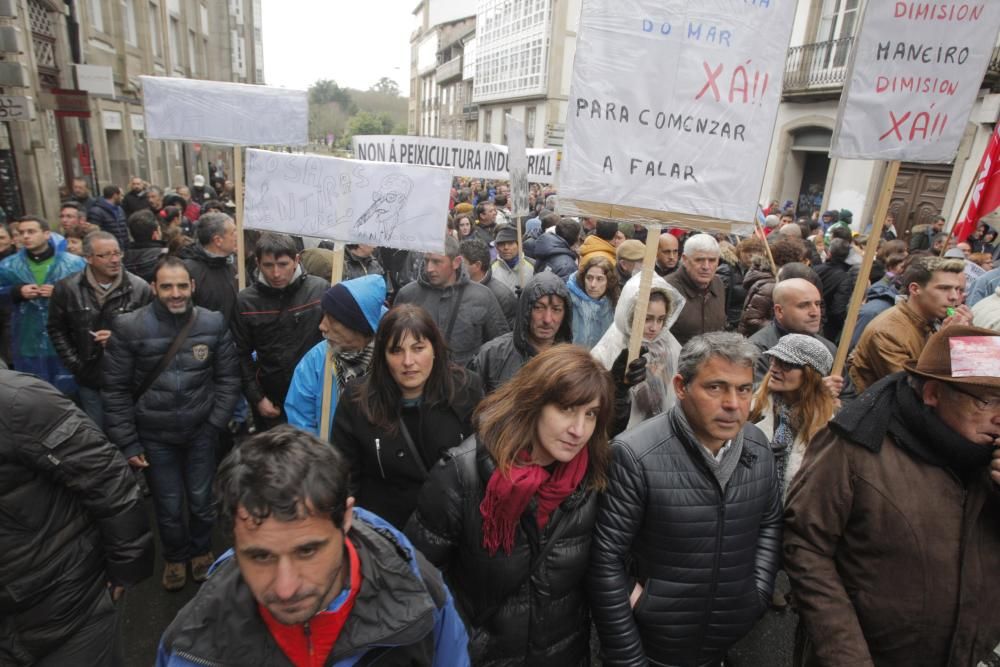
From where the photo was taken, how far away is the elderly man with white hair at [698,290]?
4.21 meters

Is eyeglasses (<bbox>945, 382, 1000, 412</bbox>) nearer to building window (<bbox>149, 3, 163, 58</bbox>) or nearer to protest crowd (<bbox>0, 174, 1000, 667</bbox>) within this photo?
protest crowd (<bbox>0, 174, 1000, 667</bbox>)

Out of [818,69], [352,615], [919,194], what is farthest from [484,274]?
[818,69]

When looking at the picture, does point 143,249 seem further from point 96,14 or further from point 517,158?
point 96,14

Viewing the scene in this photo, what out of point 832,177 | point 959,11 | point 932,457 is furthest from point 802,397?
point 832,177

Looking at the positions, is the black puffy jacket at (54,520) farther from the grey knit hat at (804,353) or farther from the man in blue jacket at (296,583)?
the grey knit hat at (804,353)

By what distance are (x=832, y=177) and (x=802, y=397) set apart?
55.9 ft

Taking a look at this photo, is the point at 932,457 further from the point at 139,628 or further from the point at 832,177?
the point at 832,177

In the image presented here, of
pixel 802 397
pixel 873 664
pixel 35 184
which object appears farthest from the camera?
pixel 35 184

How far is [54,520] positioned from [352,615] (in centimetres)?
127

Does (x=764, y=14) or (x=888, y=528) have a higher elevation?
(x=764, y=14)

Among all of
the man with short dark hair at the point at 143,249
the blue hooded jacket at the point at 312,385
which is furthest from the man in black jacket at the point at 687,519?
the man with short dark hair at the point at 143,249

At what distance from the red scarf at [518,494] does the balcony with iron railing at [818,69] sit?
17582 mm

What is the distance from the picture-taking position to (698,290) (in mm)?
4359

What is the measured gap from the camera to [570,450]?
1839mm
